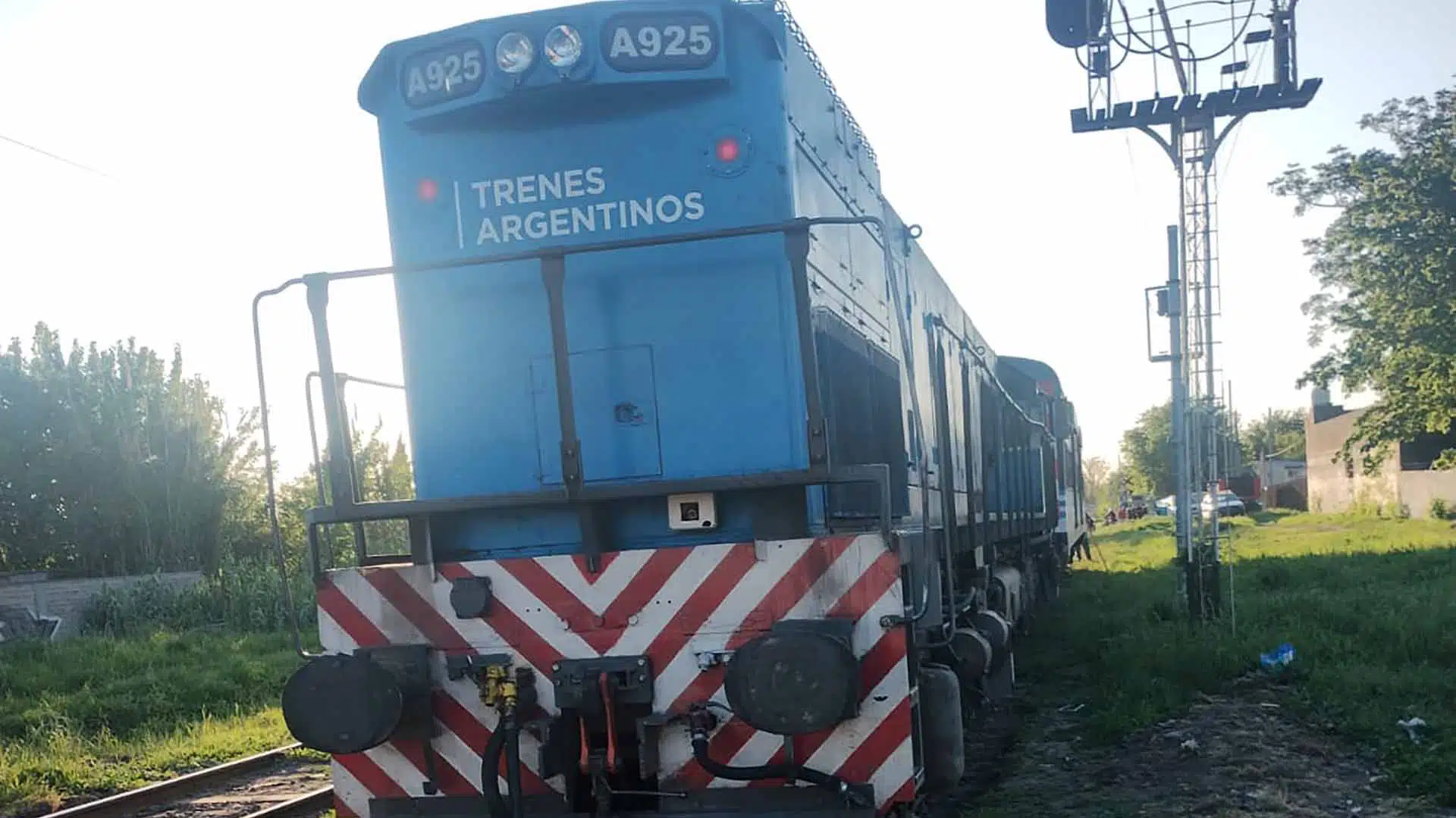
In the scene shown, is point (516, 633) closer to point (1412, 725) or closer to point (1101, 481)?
point (1412, 725)

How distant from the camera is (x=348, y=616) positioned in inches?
181

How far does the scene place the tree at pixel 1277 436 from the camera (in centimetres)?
8856

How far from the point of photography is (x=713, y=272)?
4785 millimetres

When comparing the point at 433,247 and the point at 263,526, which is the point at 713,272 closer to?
the point at 433,247

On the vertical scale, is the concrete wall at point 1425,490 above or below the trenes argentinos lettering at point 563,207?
below

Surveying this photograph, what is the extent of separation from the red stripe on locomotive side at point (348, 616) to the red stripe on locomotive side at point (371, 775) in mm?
433

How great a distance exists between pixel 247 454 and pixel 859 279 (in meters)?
28.5

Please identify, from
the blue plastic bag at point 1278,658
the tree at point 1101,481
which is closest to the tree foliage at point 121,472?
the blue plastic bag at point 1278,658

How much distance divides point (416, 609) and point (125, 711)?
9.09 meters

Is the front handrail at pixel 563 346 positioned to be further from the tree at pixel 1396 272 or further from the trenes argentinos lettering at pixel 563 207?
the tree at pixel 1396 272

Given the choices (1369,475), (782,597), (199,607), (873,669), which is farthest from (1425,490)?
(782,597)

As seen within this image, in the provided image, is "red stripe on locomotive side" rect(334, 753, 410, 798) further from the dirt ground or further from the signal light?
the dirt ground

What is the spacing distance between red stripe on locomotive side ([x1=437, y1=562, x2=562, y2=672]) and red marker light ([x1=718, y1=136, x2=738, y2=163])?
6.27ft

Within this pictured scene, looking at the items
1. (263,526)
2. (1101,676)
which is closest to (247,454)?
(263,526)
